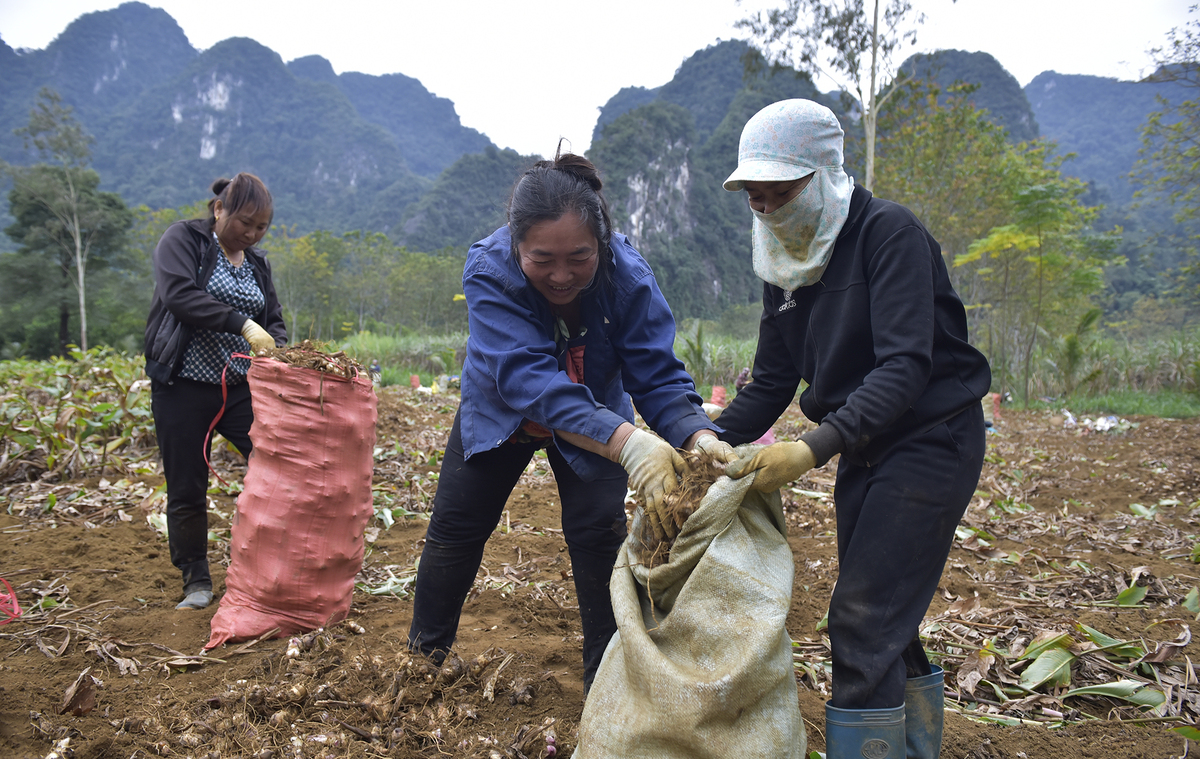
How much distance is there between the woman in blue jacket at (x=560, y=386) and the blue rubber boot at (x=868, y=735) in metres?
0.61

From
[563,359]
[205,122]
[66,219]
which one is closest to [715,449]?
[563,359]

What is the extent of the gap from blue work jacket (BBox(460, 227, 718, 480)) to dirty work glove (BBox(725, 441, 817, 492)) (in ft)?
1.10

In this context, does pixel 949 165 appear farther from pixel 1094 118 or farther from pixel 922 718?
pixel 1094 118

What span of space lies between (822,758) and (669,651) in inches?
24.8

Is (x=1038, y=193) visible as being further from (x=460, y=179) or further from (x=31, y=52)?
(x=31, y=52)

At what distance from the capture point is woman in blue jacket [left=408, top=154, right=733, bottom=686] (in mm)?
1662

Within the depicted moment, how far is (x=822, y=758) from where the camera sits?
165 cm

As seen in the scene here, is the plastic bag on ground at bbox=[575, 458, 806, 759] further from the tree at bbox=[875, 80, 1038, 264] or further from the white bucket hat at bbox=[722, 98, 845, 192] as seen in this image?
the tree at bbox=[875, 80, 1038, 264]

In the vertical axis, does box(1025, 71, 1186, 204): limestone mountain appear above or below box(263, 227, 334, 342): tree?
above

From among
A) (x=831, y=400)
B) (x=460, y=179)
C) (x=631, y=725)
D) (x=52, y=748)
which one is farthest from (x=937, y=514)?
(x=460, y=179)

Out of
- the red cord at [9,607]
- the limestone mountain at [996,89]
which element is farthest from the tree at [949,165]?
the limestone mountain at [996,89]

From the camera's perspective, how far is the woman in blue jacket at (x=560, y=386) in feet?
5.45

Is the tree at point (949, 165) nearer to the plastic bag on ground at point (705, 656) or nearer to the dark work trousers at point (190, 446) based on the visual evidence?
the dark work trousers at point (190, 446)

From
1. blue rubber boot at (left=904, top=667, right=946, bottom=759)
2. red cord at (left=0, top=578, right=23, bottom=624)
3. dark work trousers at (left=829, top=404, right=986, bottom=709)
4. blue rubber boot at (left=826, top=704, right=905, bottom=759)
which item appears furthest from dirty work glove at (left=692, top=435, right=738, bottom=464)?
red cord at (left=0, top=578, right=23, bottom=624)
